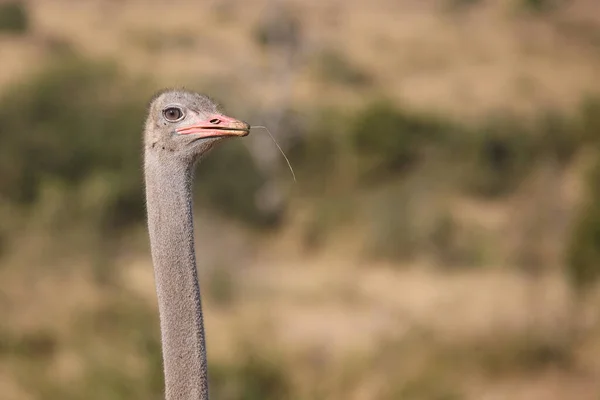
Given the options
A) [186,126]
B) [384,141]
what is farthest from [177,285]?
[384,141]

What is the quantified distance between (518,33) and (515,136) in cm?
1426

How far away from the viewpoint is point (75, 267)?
9.59 m

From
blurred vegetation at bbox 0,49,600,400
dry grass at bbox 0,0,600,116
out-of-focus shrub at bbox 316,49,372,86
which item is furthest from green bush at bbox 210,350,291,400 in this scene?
out-of-focus shrub at bbox 316,49,372,86

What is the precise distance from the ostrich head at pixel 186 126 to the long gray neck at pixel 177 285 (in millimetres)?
88

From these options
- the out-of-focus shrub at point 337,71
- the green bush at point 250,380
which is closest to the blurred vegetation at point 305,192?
the green bush at point 250,380

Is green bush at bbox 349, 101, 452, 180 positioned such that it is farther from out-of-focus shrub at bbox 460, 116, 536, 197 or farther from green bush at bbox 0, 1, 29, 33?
green bush at bbox 0, 1, 29, 33

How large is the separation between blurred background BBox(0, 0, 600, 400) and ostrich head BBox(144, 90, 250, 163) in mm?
4040

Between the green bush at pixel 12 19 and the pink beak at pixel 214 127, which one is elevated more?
the green bush at pixel 12 19

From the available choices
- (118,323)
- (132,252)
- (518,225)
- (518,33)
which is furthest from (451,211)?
(518,33)

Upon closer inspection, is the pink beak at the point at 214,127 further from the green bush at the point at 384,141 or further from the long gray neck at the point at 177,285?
the green bush at the point at 384,141

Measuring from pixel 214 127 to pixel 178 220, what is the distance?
292mm

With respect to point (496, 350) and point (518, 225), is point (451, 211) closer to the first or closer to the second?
point (518, 225)

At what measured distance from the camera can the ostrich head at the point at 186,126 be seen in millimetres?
2518

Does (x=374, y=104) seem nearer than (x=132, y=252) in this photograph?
No
